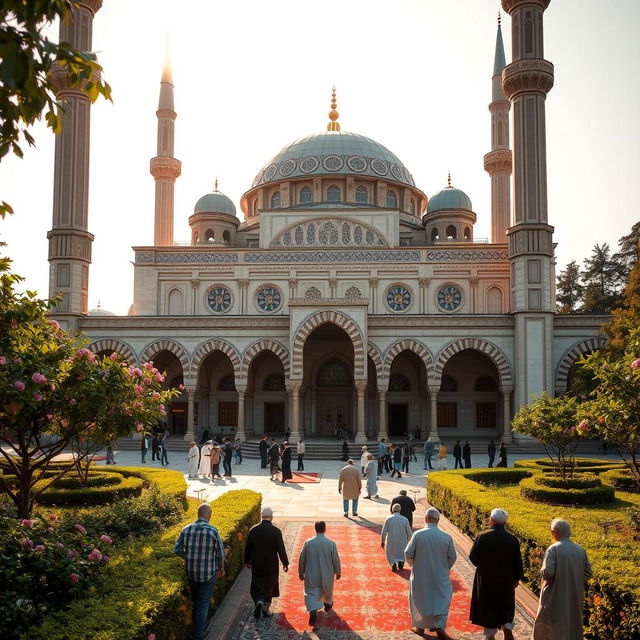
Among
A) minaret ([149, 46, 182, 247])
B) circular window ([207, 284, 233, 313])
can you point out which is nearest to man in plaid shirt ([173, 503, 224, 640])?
circular window ([207, 284, 233, 313])

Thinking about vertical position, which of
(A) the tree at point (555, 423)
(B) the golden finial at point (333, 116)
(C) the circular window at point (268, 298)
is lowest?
(A) the tree at point (555, 423)

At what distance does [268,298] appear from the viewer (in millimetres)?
37219

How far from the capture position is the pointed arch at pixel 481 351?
30.6m

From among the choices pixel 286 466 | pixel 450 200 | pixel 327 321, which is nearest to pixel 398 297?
pixel 327 321

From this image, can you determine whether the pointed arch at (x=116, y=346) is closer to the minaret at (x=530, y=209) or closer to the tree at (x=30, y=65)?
the minaret at (x=530, y=209)

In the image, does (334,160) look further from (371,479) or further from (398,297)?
(371,479)

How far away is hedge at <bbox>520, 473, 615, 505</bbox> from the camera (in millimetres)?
12609

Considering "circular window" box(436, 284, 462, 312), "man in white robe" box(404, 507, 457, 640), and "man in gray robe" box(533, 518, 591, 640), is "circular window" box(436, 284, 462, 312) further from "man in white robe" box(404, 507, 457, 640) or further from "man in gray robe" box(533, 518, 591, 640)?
"man in gray robe" box(533, 518, 591, 640)

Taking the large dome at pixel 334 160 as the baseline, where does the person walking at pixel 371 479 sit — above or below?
below

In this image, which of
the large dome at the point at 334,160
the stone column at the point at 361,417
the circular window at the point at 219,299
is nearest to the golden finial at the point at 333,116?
the large dome at the point at 334,160

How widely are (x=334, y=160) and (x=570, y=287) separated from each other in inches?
926

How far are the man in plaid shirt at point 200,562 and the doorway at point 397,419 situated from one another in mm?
28495

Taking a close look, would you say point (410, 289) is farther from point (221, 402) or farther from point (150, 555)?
point (150, 555)

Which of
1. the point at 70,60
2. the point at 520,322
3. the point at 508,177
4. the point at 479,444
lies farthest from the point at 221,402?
the point at 70,60
